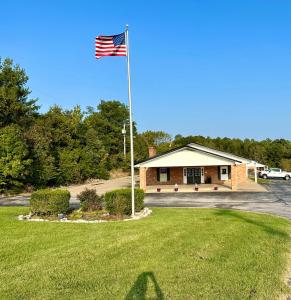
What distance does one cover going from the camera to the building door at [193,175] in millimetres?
38688

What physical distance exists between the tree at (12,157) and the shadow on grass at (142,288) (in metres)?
26.9

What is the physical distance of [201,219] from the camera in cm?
1430

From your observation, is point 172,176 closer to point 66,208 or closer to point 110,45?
point 66,208

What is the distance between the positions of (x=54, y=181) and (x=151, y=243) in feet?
111

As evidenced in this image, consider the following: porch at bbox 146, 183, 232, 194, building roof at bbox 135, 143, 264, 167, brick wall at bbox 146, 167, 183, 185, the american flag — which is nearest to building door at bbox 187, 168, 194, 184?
brick wall at bbox 146, 167, 183, 185

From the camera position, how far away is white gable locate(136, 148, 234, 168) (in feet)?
110

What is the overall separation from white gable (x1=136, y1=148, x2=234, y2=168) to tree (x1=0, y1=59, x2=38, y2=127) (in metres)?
12.7

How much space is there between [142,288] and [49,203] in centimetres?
1015

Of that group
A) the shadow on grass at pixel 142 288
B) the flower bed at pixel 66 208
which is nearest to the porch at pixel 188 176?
the flower bed at pixel 66 208

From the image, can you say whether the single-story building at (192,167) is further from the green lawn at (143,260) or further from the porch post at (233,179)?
the green lawn at (143,260)

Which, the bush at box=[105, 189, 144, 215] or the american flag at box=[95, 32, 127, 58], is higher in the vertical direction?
the american flag at box=[95, 32, 127, 58]

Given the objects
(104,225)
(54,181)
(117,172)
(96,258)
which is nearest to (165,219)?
(104,225)

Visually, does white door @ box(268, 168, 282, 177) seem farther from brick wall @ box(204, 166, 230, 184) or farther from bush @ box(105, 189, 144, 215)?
bush @ box(105, 189, 144, 215)

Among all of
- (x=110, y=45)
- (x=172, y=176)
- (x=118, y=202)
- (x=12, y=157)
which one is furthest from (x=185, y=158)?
(x=110, y=45)
